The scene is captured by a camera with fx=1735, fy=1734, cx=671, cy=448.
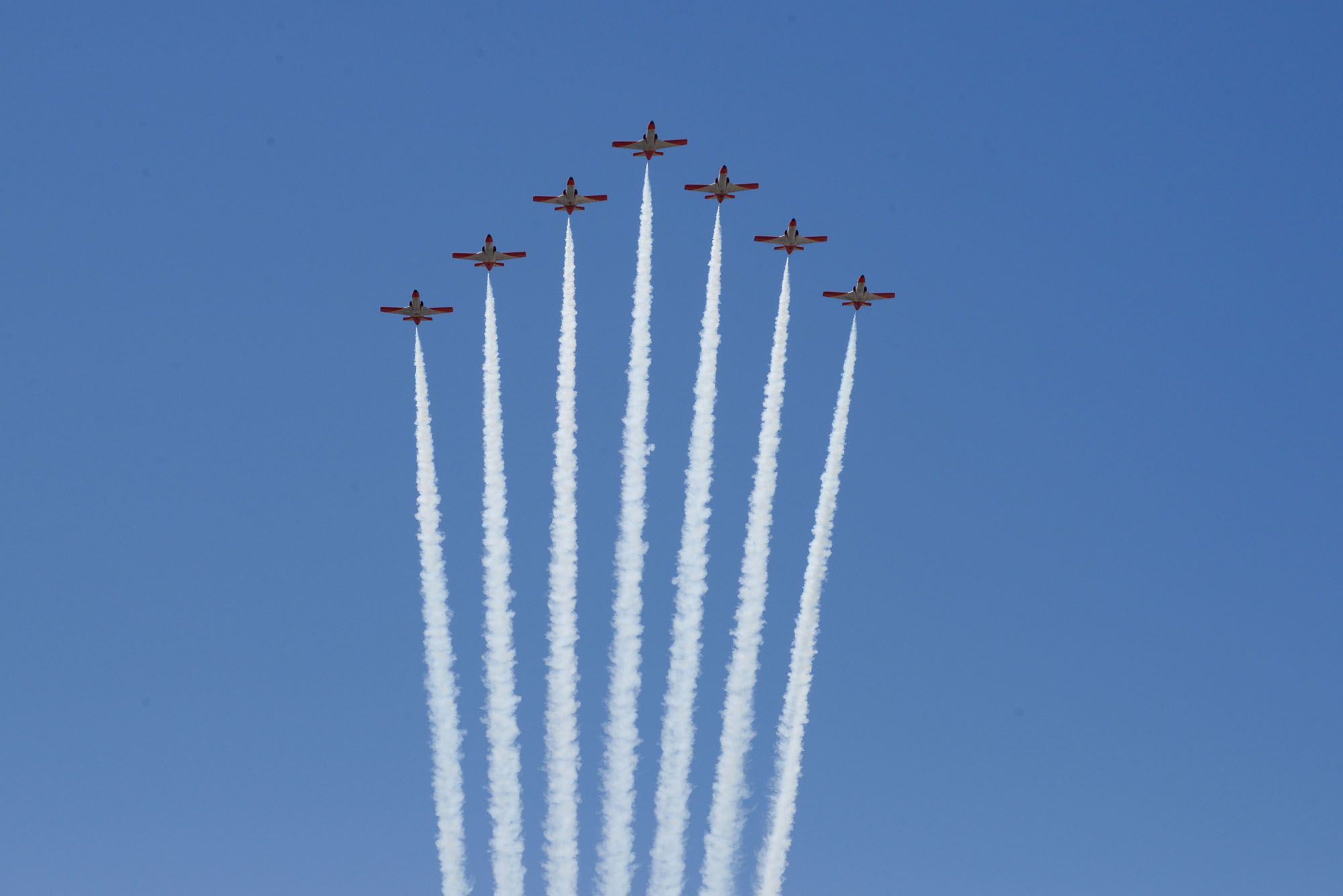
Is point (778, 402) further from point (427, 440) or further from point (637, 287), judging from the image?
point (427, 440)

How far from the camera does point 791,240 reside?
83.7 meters

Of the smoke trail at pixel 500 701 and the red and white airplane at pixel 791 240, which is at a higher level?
the red and white airplane at pixel 791 240

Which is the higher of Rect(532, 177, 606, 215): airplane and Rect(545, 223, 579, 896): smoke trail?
Rect(532, 177, 606, 215): airplane

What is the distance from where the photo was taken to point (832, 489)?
79.6 meters

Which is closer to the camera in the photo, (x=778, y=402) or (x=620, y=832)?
(x=620, y=832)

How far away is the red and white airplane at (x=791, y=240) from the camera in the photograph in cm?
8362

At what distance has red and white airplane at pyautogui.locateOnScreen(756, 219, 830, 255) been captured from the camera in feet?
274

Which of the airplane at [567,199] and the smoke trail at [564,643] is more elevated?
the airplane at [567,199]

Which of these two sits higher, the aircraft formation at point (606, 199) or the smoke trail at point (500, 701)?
the aircraft formation at point (606, 199)

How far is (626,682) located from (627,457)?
412 inches

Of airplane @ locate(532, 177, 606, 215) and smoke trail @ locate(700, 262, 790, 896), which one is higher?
airplane @ locate(532, 177, 606, 215)

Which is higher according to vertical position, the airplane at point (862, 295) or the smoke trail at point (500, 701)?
the airplane at point (862, 295)

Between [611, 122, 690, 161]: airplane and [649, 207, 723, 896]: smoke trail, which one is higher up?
[611, 122, 690, 161]: airplane

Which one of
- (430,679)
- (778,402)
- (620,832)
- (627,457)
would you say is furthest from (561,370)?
(620,832)
